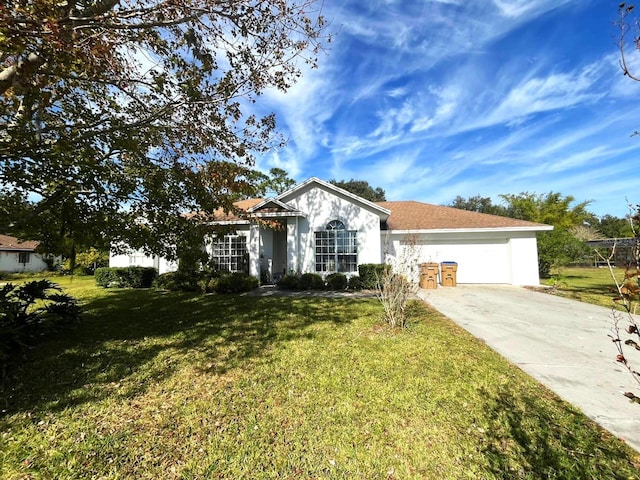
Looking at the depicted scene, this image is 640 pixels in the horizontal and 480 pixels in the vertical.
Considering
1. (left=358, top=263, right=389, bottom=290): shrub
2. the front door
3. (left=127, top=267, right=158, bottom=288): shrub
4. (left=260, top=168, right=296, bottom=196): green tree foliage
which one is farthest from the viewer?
(left=260, top=168, right=296, bottom=196): green tree foliage

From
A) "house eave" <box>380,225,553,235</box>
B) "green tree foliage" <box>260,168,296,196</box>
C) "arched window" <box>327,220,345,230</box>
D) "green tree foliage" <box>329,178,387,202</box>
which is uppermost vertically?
"green tree foliage" <box>329,178,387,202</box>

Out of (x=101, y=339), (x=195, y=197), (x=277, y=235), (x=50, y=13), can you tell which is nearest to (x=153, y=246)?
(x=195, y=197)

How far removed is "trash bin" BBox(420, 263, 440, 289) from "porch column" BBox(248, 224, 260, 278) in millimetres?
8078

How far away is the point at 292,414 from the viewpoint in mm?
3592

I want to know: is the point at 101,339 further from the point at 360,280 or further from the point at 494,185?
the point at 494,185

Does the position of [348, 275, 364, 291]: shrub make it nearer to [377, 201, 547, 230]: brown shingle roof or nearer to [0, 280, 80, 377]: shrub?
[377, 201, 547, 230]: brown shingle roof

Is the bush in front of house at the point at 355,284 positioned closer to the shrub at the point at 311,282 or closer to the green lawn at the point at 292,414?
the shrub at the point at 311,282

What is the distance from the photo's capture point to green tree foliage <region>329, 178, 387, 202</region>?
47125mm

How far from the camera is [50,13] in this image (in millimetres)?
3674

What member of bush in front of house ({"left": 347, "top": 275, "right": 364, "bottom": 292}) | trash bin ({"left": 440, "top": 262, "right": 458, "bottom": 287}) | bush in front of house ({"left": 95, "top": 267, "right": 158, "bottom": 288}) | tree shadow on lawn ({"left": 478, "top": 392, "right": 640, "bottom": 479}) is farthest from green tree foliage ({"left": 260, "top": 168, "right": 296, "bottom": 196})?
tree shadow on lawn ({"left": 478, "top": 392, "right": 640, "bottom": 479})

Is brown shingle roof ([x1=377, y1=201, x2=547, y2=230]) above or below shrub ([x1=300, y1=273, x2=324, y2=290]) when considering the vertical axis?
above

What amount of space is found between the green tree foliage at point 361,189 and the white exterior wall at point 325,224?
32.2 metres

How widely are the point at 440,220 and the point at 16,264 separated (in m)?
41.1

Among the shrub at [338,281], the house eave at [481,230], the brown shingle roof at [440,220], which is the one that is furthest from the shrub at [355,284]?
the brown shingle roof at [440,220]
